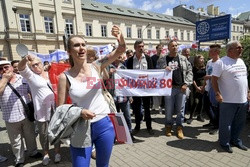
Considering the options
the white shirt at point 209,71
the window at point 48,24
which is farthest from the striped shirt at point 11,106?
the window at point 48,24

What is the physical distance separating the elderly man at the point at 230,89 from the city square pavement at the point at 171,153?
305 mm

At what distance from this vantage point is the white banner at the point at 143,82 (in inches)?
171

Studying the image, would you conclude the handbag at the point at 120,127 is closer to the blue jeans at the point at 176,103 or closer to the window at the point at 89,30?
the blue jeans at the point at 176,103

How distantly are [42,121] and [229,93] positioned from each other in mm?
3578

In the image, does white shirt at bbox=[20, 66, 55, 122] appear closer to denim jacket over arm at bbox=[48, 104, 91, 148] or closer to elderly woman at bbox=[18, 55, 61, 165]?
elderly woman at bbox=[18, 55, 61, 165]

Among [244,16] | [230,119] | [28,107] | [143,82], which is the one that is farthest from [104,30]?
[244,16]

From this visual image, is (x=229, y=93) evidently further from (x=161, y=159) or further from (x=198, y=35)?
(x=198, y=35)

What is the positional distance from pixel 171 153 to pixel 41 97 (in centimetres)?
279

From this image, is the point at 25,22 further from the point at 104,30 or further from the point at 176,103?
the point at 176,103

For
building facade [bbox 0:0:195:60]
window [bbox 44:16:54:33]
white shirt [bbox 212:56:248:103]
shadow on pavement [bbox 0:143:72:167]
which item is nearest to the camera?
white shirt [bbox 212:56:248:103]

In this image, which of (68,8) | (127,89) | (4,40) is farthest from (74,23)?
(127,89)

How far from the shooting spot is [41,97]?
332cm

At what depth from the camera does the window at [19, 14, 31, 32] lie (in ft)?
79.8

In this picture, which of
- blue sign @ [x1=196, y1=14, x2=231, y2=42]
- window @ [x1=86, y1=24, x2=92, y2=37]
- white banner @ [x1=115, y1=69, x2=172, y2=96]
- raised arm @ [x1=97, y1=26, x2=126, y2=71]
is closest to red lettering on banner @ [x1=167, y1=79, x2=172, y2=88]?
white banner @ [x1=115, y1=69, x2=172, y2=96]
